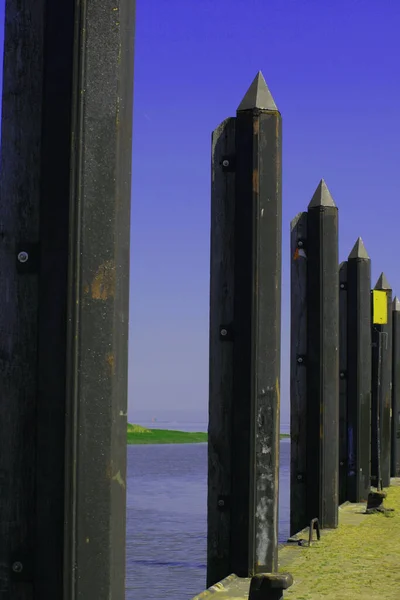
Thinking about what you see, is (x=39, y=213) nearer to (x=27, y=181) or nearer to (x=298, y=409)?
(x=27, y=181)

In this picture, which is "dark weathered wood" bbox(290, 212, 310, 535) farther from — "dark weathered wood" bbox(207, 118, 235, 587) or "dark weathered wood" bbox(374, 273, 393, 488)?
"dark weathered wood" bbox(374, 273, 393, 488)

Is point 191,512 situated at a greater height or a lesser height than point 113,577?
lesser

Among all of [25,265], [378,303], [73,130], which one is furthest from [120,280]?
[378,303]

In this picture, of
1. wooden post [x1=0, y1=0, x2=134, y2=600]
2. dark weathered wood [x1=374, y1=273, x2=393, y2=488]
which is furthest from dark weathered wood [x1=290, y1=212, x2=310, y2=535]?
wooden post [x1=0, y1=0, x2=134, y2=600]

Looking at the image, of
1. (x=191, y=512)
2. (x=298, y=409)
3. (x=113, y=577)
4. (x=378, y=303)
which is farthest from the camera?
(x=191, y=512)

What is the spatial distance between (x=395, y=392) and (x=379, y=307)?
4853mm

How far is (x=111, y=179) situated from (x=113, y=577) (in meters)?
1.55

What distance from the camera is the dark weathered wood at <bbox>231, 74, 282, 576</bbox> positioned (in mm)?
6812

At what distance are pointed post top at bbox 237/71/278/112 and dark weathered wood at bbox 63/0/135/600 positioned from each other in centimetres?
304

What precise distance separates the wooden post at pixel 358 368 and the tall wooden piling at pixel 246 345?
569 centimetres

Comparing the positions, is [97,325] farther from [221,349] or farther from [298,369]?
[298,369]

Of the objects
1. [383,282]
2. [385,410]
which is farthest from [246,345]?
[385,410]

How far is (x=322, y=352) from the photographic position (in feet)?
32.6

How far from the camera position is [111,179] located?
13.0ft
